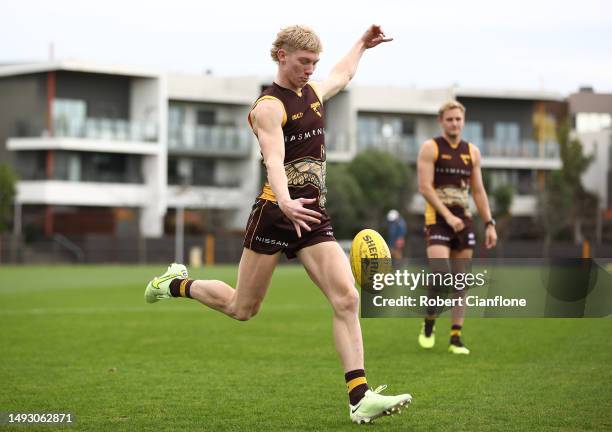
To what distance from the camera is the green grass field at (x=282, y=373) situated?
24.8ft

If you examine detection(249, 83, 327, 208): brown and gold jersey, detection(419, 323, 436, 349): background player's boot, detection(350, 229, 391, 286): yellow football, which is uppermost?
detection(249, 83, 327, 208): brown and gold jersey

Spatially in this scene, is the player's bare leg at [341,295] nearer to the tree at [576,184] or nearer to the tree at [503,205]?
the tree at [576,184]

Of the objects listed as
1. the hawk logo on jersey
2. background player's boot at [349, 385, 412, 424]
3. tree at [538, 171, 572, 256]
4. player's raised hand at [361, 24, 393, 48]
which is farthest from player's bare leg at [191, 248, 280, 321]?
tree at [538, 171, 572, 256]

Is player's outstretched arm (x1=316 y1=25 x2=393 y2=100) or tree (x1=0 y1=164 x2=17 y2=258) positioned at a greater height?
player's outstretched arm (x1=316 y1=25 x2=393 y2=100)

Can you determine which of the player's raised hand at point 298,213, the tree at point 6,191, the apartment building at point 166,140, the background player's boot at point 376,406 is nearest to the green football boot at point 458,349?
the background player's boot at point 376,406

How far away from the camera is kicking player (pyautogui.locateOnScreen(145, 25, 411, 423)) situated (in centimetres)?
717

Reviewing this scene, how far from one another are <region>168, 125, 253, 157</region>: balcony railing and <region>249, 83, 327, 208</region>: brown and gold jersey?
197 ft

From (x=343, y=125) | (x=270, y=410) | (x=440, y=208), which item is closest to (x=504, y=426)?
(x=270, y=410)

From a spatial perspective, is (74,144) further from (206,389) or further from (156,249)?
(206,389)

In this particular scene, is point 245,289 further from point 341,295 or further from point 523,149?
point 523,149

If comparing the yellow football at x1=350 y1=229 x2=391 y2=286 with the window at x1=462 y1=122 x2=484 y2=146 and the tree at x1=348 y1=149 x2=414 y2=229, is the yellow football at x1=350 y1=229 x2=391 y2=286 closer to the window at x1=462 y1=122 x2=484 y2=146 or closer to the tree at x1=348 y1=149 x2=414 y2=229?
the tree at x1=348 y1=149 x2=414 y2=229

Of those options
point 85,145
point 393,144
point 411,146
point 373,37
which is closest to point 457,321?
point 373,37

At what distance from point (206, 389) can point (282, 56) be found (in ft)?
10.3

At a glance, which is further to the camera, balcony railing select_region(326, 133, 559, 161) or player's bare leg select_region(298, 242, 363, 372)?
balcony railing select_region(326, 133, 559, 161)
